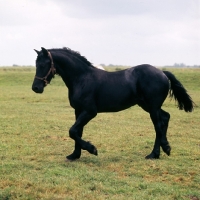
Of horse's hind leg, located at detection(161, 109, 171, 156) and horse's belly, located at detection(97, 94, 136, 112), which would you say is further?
horse's hind leg, located at detection(161, 109, 171, 156)

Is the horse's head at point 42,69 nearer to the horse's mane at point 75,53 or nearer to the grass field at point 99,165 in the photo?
the horse's mane at point 75,53

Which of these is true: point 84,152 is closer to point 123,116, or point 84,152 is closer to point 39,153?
point 39,153

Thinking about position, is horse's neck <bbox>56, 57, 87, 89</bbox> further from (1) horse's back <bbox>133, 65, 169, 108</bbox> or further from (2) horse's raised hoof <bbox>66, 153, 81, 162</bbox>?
(2) horse's raised hoof <bbox>66, 153, 81, 162</bbox>

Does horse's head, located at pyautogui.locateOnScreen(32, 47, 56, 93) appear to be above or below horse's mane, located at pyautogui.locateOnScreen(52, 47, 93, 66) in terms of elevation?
below

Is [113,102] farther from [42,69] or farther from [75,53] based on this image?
[42,69]

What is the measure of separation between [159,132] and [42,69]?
307cm

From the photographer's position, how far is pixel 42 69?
7.11 m

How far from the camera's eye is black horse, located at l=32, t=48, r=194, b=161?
7.16 metres

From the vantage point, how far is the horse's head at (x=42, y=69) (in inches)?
279

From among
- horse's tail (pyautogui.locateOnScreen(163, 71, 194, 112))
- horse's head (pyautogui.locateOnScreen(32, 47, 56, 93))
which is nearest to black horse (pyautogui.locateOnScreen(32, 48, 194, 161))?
horse's head (pyautogui.locateOnScreen(32, 47, 56, 93))

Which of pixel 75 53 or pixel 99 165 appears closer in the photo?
pixel 99 165

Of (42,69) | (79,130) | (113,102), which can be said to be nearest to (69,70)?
(42,69)

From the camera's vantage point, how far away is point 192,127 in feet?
41.2

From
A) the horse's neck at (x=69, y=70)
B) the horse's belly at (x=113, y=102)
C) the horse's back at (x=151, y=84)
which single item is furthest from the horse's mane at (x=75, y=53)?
the horse's back at (x=151, y=84)
